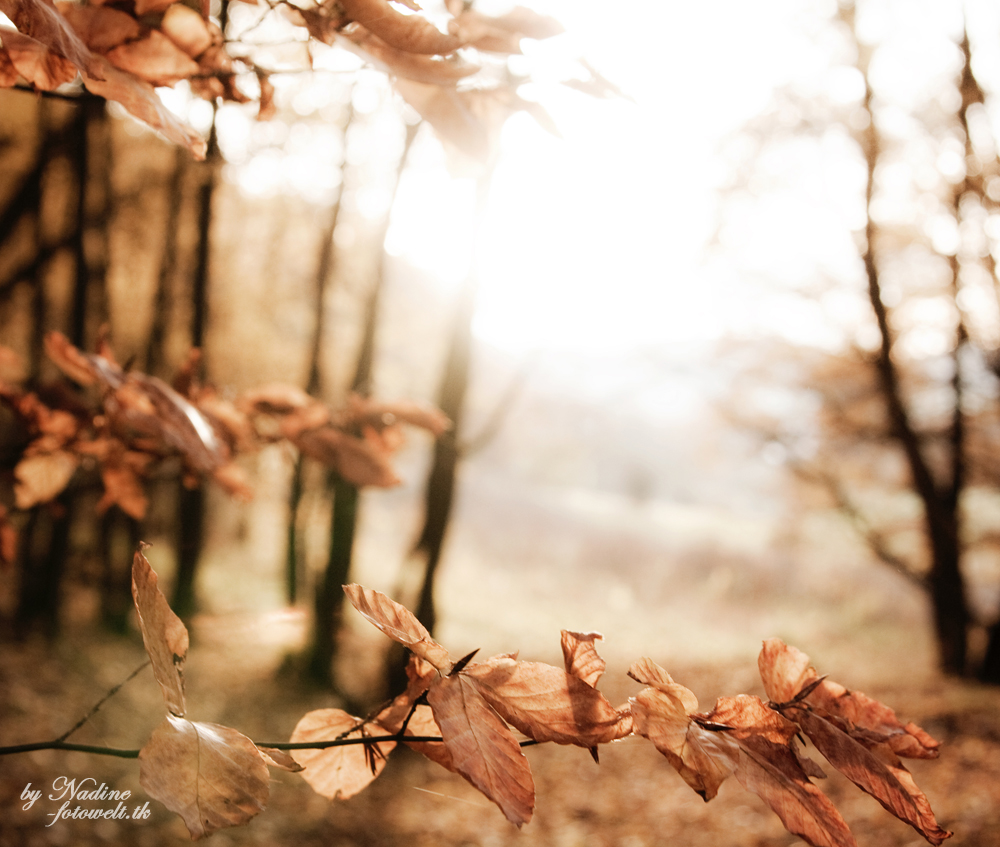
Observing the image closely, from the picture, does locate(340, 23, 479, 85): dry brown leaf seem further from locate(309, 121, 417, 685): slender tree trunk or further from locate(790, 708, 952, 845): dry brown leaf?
locate(309, 121, 417, 685): slender tree trunk

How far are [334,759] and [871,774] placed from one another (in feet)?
1.45

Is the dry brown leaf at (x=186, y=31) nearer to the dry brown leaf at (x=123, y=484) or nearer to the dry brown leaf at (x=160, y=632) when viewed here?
the dry brown leaf at (x=160, y=632)

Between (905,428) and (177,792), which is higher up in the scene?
(177,792)

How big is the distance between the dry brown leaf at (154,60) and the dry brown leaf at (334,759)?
0.62m

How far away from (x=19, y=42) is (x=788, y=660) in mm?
800

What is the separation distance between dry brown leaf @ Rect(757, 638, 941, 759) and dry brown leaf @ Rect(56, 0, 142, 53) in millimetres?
795

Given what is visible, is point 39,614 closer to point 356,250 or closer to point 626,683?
point 356,250

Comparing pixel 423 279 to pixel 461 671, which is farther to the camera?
pixel 423 279

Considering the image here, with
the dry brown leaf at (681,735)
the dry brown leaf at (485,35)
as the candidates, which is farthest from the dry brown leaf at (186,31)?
the dry brown leaf at (681,735)

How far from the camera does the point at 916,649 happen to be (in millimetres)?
10148

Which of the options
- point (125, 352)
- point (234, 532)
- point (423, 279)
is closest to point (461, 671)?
point (125, 352)

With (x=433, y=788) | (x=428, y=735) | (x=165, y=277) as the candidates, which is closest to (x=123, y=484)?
(x=428, y=735)

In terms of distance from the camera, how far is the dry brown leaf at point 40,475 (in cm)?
100

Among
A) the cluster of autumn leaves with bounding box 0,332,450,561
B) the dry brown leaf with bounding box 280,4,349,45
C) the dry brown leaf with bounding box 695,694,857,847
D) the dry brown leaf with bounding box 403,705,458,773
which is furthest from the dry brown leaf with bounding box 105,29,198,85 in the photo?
the dry brown leaf with bounding box 695,694,857,847
